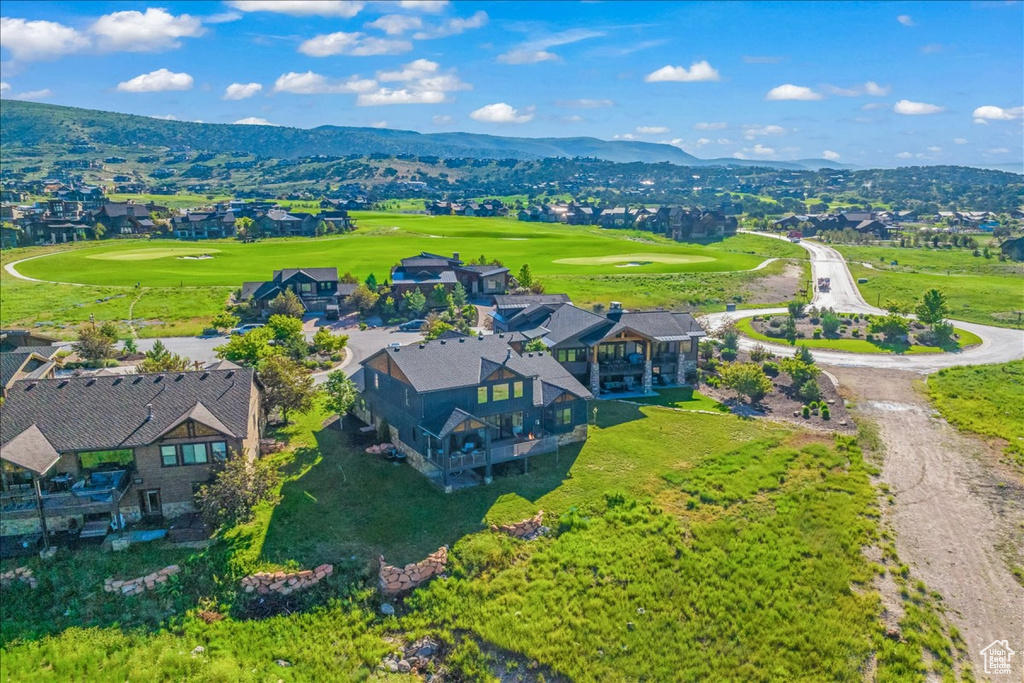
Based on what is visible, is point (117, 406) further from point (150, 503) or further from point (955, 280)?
point (955, 280)

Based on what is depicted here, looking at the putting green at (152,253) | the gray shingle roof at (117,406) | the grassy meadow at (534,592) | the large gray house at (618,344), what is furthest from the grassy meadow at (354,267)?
the grassy meadow at (534,592)

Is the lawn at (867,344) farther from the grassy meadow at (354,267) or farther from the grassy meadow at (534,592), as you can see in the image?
the grassy meadow at (534,592)

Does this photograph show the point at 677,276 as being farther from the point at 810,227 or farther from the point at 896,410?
the point at 810,227

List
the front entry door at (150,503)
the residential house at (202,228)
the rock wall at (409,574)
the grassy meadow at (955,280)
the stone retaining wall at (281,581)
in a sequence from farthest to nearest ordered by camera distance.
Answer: the residential house at (202,228), the grassy meadow at (955,280), the front entry door at (150,503), the rock wall at (409,574), the stone retaining wall at (281,581)

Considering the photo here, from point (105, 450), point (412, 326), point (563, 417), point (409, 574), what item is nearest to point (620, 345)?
point (563, 417)

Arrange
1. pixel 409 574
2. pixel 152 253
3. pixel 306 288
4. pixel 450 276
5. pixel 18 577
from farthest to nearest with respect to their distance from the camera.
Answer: pixel 152 253 < pixel 450 276 < pixel 306 288 < pixel 409 574 < pixel 18 577

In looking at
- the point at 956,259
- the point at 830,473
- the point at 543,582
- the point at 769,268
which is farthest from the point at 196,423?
the point at 956,259

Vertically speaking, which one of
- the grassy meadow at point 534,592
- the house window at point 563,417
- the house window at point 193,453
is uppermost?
the house window at point 193,453
